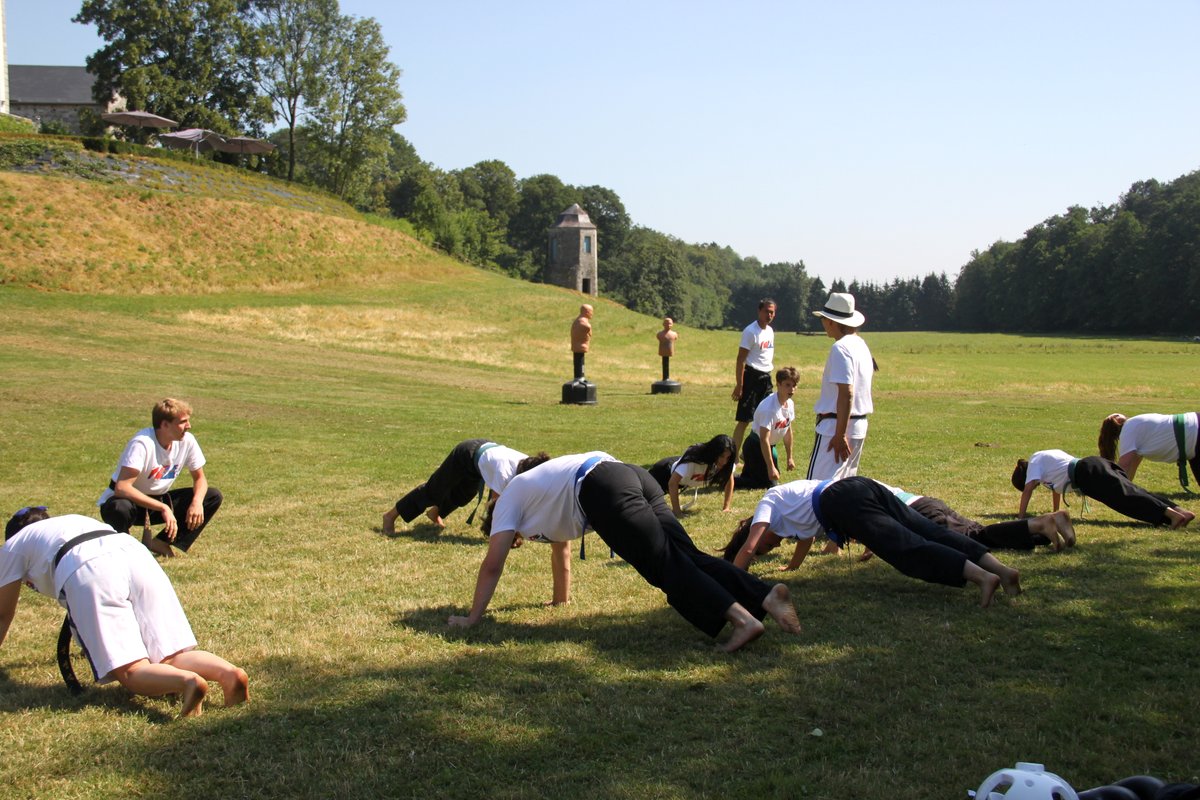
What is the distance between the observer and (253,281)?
47.4m

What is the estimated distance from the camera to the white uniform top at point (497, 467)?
27.9 feet

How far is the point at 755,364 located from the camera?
42.9 feet

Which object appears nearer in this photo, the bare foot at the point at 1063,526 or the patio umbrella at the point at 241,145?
the bare foot at the point at 1063,526

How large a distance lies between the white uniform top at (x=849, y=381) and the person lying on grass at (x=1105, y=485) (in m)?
2.06

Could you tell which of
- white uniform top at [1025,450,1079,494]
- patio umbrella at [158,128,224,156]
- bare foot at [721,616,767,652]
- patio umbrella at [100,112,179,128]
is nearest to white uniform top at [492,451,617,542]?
bare foot at [721,616,767,652]

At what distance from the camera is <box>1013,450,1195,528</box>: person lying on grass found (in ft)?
28.7

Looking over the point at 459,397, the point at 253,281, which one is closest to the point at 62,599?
the point at 459,397

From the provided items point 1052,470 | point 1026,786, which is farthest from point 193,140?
point 1026,786

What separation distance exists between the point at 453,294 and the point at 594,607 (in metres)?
45.7

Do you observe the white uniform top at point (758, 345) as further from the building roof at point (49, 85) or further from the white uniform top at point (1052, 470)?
the building roof at point (49, 85)

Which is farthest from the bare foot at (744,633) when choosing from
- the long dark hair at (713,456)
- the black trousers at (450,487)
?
the black trousers at (450,487)

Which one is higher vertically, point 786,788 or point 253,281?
point 253,281

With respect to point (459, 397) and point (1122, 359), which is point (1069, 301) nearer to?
point (1122, 359)

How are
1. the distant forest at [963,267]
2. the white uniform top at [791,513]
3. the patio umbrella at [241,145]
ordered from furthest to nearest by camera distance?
the distant forest at [963,267] < the patio umbrella at [241,145] < the white uniform top at [791,513]
